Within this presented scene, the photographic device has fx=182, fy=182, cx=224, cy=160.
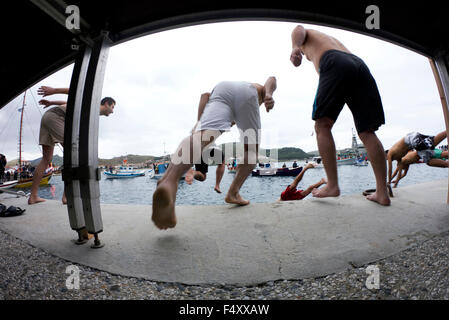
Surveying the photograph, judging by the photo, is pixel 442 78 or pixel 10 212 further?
pixel 10 212

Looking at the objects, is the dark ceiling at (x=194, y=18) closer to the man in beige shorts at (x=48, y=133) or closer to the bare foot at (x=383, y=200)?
the man in beige shorts at (x=48, y=133)

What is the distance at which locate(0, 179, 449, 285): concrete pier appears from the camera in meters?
0.87

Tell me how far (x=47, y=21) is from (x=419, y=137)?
4.51 meters

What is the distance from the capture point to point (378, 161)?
1364 mm

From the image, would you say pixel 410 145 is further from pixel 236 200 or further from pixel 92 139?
pixel 92 139

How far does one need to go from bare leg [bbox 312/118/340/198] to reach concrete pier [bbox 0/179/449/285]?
4.6 inches

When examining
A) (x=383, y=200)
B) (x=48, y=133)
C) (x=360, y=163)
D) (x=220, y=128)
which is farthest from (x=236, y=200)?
(x=360, y=163)

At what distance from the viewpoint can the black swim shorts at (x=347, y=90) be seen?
1289 mm

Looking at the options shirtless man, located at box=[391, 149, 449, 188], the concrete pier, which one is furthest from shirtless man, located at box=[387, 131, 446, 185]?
the concrete pier

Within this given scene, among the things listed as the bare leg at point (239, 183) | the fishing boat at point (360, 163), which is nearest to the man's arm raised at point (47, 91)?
the bare leg at point (239, 183)

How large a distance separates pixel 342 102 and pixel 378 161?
52cm

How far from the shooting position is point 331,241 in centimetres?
102

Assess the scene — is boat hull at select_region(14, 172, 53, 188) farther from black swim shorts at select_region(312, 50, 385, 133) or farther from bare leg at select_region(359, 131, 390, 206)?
bare leg at select_region(359, 131, 390, 206)

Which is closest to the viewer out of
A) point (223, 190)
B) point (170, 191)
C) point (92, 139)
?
point (170, 191)
